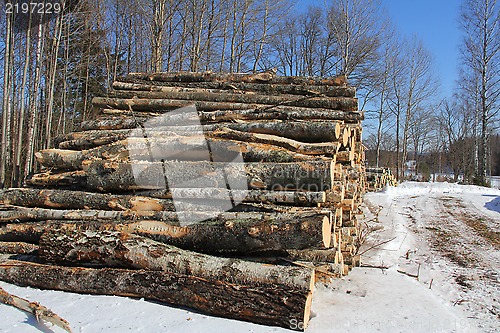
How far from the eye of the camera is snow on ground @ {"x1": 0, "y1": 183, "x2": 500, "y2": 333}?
10.8 feet

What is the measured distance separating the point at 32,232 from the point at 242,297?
2993 mm

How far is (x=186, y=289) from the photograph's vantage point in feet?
11.5

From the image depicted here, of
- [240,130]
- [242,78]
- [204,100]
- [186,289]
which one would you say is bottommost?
[186,289]

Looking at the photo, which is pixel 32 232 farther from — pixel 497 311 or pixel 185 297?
pixel 497 311

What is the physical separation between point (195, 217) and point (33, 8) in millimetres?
11483

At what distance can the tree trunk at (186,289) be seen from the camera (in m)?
3.28

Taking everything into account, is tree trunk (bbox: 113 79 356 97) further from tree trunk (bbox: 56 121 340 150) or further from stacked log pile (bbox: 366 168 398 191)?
stacked log pile (bbox: 366 168 398 191)

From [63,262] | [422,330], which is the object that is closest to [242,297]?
[422,330]

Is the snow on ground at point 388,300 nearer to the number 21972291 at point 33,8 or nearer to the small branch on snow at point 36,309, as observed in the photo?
the small branch on snow at point 36,309

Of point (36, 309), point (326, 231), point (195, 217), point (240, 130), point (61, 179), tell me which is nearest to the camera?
point (36, 309)

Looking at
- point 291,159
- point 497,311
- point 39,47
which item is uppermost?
point 39,47

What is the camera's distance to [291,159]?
15.7 ft

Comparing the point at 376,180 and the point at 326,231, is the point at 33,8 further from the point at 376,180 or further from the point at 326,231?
the point at 376,180

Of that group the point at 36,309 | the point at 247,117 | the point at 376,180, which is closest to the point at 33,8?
the point at 247,117
